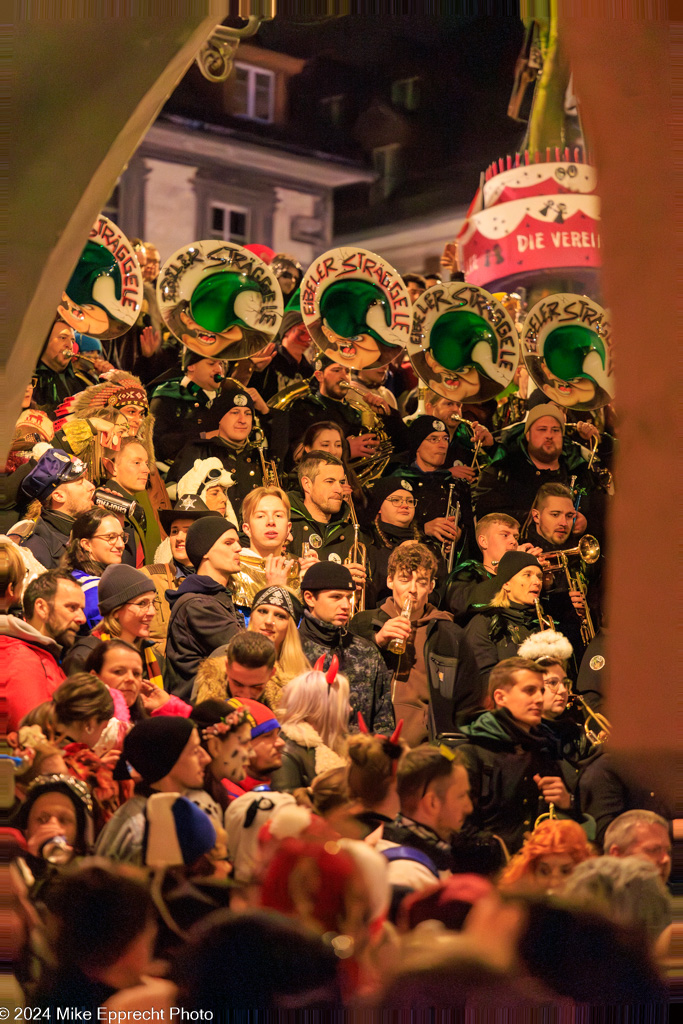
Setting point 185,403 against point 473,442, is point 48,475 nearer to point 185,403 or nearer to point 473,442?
point 185,403

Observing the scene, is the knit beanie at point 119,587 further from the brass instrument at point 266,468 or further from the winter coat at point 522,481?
the winter coat at point 522,481

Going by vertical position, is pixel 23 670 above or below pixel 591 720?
above

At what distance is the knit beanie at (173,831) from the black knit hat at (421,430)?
6.82ft

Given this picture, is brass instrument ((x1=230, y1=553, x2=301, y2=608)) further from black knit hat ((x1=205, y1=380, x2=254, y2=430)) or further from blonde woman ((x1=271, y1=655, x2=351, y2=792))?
black knit hat ((x1=205, y1=380, x2=254, y2=430))

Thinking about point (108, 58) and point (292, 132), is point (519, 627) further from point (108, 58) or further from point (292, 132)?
point (292, 132)

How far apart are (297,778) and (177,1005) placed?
78 cm

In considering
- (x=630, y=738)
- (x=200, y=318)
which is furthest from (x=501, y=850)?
(x=200, y=318)

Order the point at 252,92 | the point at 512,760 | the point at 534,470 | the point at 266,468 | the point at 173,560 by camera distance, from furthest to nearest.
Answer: the point at 252,92 < the point at 534,470 < the point at 266,468 < the point at 173,560 < the point at 512,760

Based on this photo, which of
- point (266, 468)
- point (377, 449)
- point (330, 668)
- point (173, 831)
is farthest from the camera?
point (377, 449)

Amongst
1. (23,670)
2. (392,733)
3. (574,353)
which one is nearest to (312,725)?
(392,733)

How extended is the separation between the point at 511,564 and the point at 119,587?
1661mm

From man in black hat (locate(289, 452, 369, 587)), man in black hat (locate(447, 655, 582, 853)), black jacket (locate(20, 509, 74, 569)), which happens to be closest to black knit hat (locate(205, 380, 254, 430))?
man in black hat (locate(289, 452, 369, 587))

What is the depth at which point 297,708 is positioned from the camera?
14.0 feet

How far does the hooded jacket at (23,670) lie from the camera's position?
3959mm
